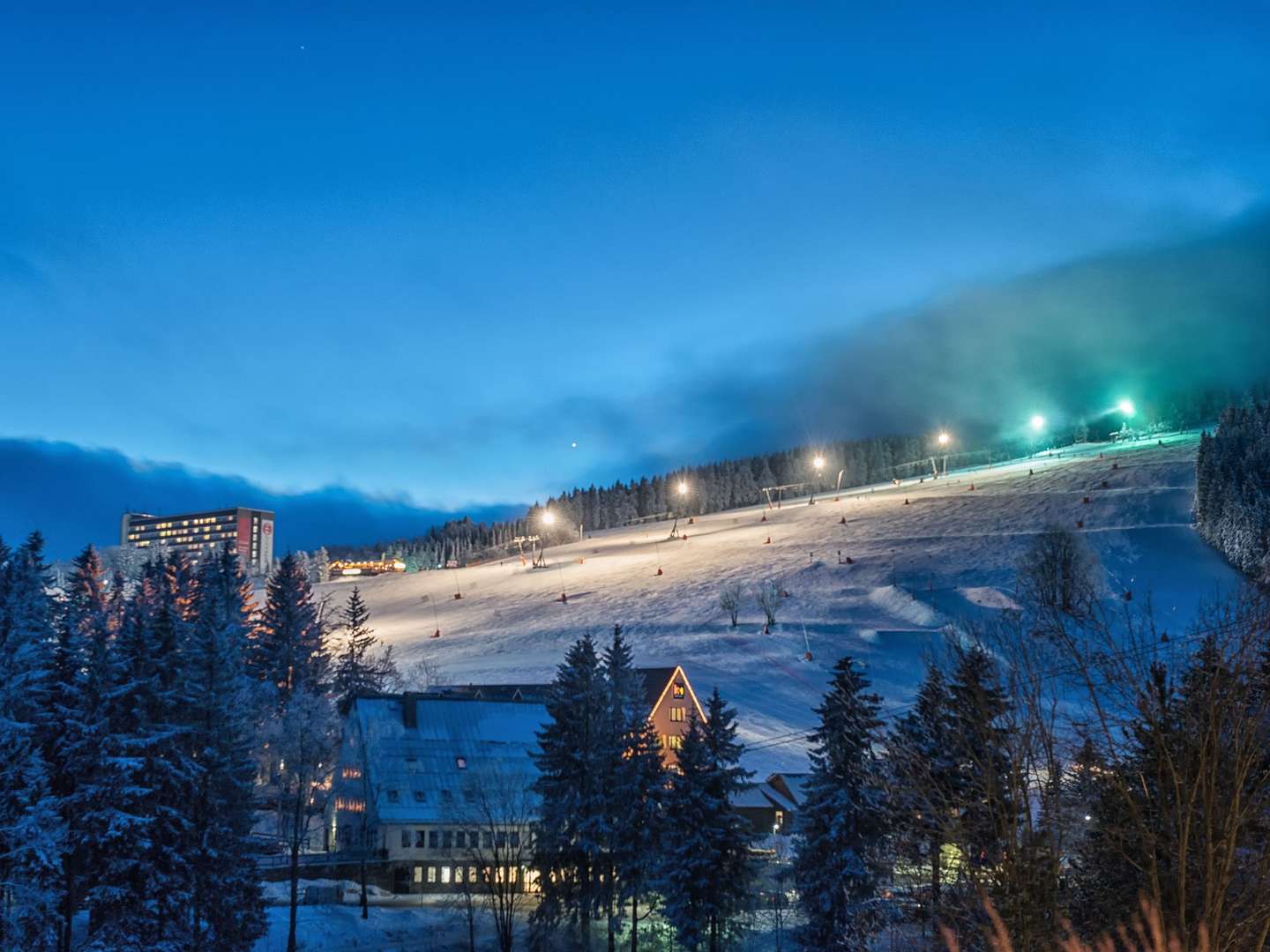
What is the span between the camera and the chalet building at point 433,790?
156 ft

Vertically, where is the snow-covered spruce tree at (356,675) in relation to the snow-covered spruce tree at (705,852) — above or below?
above

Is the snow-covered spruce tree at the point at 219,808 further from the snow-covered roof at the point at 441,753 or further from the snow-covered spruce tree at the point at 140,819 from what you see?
the snow-covered roof at the point at 441,753

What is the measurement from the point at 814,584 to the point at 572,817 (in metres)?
57.6

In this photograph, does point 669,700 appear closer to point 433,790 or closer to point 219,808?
point 433,790

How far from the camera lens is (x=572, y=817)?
131 feet

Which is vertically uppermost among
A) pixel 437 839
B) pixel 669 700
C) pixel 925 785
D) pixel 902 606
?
pixel 902 606

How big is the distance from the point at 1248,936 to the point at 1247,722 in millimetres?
2208

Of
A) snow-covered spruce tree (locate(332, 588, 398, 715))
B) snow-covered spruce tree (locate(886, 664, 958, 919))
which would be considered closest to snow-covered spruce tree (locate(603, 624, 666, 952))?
snow-covered spruce tree (locate(886, 664, 958, 919))

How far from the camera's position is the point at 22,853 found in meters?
25.5

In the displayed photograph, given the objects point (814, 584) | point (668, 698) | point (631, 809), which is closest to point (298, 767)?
point (631, 809)

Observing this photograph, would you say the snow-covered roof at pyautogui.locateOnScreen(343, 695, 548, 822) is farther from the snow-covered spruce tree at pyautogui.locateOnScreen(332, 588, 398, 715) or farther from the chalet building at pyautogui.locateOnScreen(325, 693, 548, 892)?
the snow-covered spruce tree at pyautogui.locateOnScreen(332, 588, 398, 715)

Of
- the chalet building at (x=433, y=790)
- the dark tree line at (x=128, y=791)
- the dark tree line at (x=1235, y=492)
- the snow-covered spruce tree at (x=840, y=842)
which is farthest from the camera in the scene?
the dark tree line at (x=1235, y=492)

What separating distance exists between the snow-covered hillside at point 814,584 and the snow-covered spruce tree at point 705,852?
2329 cm

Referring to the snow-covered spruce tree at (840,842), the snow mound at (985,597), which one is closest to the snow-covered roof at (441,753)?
the snow-covered spruce tree at (840,842)
